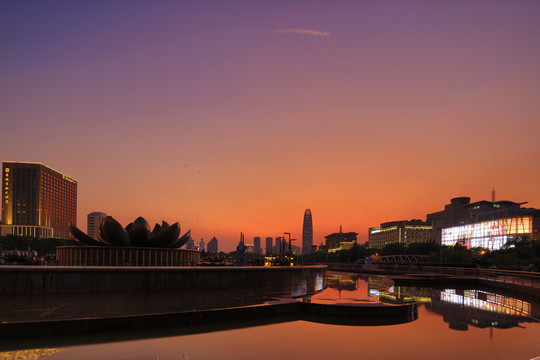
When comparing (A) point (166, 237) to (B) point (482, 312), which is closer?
(B) point (482, 312)

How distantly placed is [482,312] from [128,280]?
468 inches

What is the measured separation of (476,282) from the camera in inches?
1164

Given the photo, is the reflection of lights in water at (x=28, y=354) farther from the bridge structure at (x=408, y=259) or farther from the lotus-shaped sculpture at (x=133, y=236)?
the bridge structure at (x=408, y=259)

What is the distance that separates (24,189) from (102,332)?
7267 inches

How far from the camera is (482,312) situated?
15.1 m

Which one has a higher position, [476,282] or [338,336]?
[338,336]

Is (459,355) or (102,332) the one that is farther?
(102,332)

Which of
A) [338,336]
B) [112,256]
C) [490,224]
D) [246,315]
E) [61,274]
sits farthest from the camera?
[490,224]

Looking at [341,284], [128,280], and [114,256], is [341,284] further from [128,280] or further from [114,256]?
[128,280]

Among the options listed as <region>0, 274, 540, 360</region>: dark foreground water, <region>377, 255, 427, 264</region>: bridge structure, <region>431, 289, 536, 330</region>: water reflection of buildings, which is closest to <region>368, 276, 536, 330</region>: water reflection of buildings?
<region>431, 289, 536, 330</region>: water reflection of buildings

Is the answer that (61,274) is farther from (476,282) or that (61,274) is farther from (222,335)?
(476,282)

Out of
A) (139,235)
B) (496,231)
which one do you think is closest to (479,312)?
(139,235)

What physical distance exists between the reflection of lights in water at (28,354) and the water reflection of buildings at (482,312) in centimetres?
965

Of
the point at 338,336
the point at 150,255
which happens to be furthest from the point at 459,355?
the point at 150,255
